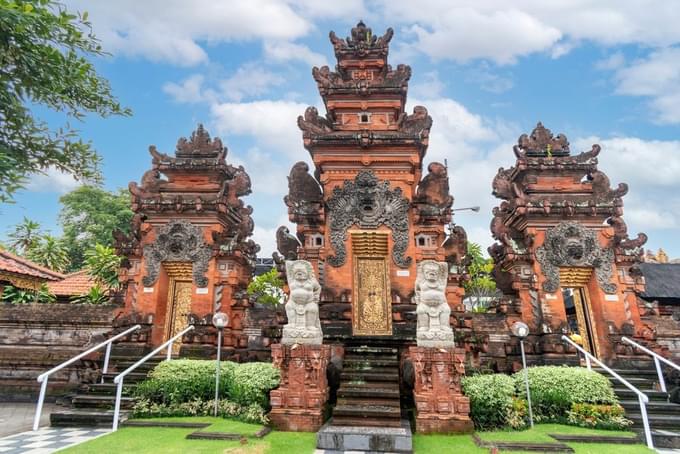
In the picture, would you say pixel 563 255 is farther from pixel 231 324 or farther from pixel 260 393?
pixel 231 324

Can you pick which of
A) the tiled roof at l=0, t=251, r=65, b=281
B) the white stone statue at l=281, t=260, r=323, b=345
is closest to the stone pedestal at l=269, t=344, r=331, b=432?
the white stone statue at l=281, t=260, r=323, b=345

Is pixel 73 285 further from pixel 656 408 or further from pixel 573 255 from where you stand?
pixel 656 408

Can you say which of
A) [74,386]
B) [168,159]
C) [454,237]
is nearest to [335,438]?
[454,237]

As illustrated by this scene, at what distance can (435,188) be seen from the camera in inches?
444

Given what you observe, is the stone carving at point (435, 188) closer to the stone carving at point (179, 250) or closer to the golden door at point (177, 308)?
the stone carving at point (179, 250)

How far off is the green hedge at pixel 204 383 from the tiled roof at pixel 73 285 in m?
9.88

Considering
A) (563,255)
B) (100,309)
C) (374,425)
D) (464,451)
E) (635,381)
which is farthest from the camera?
(100,309)

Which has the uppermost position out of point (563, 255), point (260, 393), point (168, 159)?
point (168, 159)

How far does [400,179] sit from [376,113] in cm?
259

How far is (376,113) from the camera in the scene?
1240 cm

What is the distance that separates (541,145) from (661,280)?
7885 mm

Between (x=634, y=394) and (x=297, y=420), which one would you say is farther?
(x=634, y=394)

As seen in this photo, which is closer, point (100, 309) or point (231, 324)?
point (231, 324)

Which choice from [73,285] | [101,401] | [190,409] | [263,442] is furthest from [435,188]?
[73,285]
